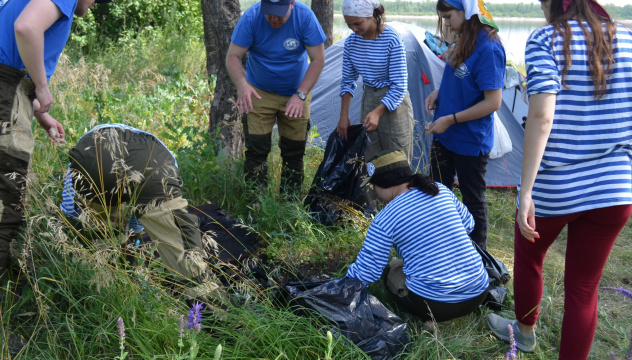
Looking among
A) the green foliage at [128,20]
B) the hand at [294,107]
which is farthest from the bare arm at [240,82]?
the green foliage at [128,20]

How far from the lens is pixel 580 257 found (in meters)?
2.28

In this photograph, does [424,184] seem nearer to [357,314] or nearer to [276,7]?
[357,314]

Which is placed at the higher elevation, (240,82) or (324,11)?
(324,11)

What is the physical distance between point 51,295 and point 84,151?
71 centimetres

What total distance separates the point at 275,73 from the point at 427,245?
6.24 feet

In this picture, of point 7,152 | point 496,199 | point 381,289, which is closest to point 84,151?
point 7,152

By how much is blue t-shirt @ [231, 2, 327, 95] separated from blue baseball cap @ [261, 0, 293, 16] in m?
0.16

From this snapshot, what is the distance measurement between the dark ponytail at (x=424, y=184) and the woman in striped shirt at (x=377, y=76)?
1171 mm

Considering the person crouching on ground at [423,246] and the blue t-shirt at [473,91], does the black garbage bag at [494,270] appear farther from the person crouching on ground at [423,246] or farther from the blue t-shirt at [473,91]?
the blue t-shirt at [473,91]

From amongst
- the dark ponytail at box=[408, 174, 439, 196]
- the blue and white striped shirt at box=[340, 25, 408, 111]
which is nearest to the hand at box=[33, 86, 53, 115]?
the dark ponytail at box=[408, 174, 439, 196]

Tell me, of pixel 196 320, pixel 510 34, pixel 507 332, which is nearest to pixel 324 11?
pixel 507 332

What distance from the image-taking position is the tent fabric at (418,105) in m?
5.34

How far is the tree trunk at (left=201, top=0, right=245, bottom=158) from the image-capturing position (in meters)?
4.92

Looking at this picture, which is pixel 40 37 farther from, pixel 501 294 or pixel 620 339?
pixel 620 339
